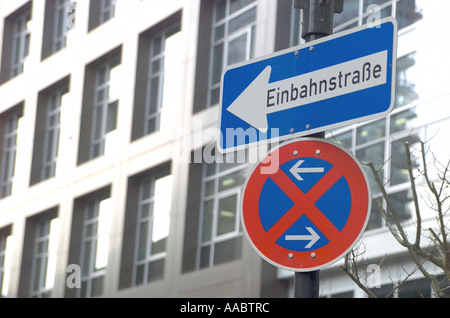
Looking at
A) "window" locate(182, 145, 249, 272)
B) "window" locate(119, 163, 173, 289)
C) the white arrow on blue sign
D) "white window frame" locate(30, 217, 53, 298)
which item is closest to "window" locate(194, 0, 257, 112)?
"window" locate(182, 145, 249, 272)

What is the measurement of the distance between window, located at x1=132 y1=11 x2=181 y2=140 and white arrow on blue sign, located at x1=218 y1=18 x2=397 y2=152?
20632 mm

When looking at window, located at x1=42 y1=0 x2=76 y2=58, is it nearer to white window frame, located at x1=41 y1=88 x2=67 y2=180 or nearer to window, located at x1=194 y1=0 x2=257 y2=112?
white window frame, located at x1=41 y1=88 x2=67 y2=180

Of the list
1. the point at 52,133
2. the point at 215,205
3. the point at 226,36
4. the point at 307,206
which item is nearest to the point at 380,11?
the point at 226,36

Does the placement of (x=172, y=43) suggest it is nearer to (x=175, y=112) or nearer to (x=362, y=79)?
(x=175, y=112)

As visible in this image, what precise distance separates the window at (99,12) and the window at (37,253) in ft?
20.1

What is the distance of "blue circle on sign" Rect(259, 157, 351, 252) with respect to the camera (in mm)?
4336

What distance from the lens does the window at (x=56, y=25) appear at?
101ft

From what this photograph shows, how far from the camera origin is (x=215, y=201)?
76.7ft

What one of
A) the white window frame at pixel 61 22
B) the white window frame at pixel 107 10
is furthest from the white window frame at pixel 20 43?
the white window frame at pixel 107 10

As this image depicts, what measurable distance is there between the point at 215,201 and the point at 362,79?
1894 centimetres

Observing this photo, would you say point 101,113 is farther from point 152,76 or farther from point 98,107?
point 152,76

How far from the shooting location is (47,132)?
3080cm

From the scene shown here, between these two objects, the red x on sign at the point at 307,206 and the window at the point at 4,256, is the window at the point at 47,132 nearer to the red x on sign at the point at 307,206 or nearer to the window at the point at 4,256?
the window at the point at 4,256
